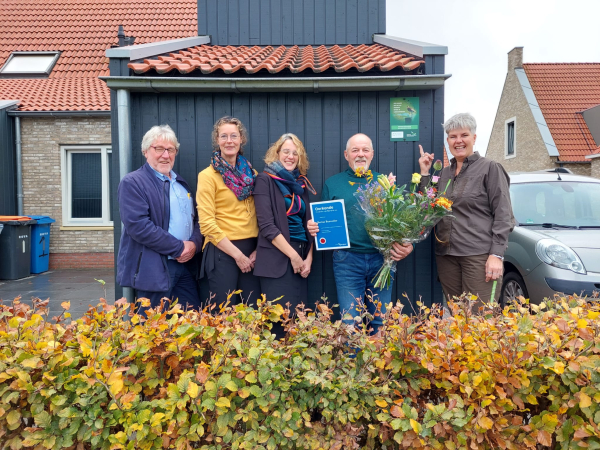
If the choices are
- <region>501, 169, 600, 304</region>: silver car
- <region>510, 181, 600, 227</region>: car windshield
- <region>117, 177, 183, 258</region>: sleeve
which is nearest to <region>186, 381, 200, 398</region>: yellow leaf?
<region>117, 177, 183, 258</region>: sleeve

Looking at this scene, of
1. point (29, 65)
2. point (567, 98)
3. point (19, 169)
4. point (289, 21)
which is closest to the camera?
point (289, 21)

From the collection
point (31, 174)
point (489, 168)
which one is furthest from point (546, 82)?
point (31, 174)

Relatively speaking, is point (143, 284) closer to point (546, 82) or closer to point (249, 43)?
point (249, 43)

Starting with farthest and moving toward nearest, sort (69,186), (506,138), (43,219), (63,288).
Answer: (506,138), (69,186), (43,219), (63,288)

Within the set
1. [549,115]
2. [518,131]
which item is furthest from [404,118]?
[518,131]

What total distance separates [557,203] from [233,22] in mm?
5336

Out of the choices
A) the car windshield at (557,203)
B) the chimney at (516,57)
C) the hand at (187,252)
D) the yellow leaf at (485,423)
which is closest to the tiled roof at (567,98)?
the chimney at (516,57)

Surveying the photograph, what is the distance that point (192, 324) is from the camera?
190 centimetres

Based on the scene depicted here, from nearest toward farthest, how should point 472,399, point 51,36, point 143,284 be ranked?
point 472,399, point 143,284, point 51,36

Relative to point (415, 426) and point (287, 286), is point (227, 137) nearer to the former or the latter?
point (287, 286)

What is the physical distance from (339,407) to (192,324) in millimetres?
751

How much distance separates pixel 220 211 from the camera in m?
3.40

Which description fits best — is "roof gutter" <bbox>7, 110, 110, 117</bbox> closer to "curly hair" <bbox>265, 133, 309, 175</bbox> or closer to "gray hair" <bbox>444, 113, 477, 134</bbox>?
"curly hair" <bbox>265, 133, 309, 175</bbox>

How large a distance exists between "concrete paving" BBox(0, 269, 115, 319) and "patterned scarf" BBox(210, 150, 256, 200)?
4556mm
